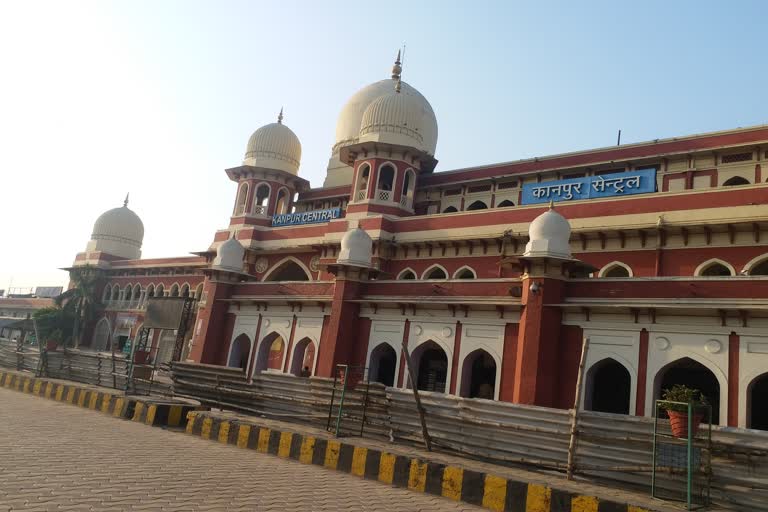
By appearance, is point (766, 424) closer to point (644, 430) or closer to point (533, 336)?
point (533, 336)

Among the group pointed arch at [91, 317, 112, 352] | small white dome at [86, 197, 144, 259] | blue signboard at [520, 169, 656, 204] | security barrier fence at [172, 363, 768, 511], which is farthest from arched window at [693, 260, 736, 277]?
small white dome at [86, 197, 144, 259]

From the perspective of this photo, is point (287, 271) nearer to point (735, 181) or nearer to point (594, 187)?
point (594, 187)

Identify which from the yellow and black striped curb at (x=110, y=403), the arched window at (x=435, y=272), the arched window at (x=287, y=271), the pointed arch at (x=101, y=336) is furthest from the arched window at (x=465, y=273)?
the pointed arch at (x=101, y=336)

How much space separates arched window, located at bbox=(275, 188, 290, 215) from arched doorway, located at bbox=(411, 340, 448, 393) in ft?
47.3

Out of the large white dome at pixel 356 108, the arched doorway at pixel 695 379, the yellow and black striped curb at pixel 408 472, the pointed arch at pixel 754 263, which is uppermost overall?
the large white dome at pixel 356 108

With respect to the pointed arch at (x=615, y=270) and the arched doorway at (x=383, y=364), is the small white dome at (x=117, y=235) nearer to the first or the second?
the arched doorway at (x=383, y=364)

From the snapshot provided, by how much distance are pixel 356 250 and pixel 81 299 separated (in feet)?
87.8

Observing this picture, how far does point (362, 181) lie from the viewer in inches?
1064

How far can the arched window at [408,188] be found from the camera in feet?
86.3

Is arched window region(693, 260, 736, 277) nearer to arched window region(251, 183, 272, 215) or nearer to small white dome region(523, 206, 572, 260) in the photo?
small white dome region(523, 206, 572, 260)

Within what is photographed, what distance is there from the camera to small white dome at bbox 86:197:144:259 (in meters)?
42.0

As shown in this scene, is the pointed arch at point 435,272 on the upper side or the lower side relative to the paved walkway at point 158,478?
upper

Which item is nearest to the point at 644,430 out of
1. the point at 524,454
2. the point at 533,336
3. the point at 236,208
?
the point at 524,454

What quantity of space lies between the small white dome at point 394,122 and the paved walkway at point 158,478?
17577 millimetres
